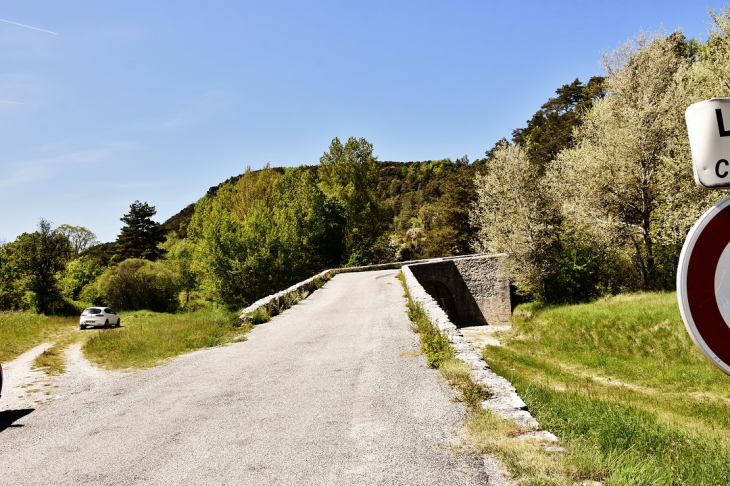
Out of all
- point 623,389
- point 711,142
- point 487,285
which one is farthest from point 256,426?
point 487,285

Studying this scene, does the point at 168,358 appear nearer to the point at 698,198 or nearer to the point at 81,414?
the point at 81,414

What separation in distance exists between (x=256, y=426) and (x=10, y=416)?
15.2 feet

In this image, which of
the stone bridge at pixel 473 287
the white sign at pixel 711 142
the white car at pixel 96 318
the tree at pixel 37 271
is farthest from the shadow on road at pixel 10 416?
the tree at pixel 37 271

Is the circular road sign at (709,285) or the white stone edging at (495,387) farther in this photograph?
the white stone edging at (495,387)

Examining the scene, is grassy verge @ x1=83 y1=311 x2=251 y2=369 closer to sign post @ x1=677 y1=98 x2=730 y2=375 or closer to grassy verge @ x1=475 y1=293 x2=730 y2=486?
grassy verge @ x1=475 y1=293 x2=730 y2=486

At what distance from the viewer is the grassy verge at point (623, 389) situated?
4.68m

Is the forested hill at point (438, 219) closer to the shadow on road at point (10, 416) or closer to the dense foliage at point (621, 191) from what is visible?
the dense foliage at point (621, 191)

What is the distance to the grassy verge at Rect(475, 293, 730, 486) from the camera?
15.3ft

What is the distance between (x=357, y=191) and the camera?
58.2m

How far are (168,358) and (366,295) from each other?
11.7 metres

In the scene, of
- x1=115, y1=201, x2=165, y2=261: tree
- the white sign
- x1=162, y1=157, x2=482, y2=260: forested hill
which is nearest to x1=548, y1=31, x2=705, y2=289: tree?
x1=162, y1=157, x2=482, y2=260: forested hill

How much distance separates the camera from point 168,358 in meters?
11.5

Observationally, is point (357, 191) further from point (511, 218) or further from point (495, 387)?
point (495, 387)

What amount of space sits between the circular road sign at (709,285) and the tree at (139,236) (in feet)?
299
